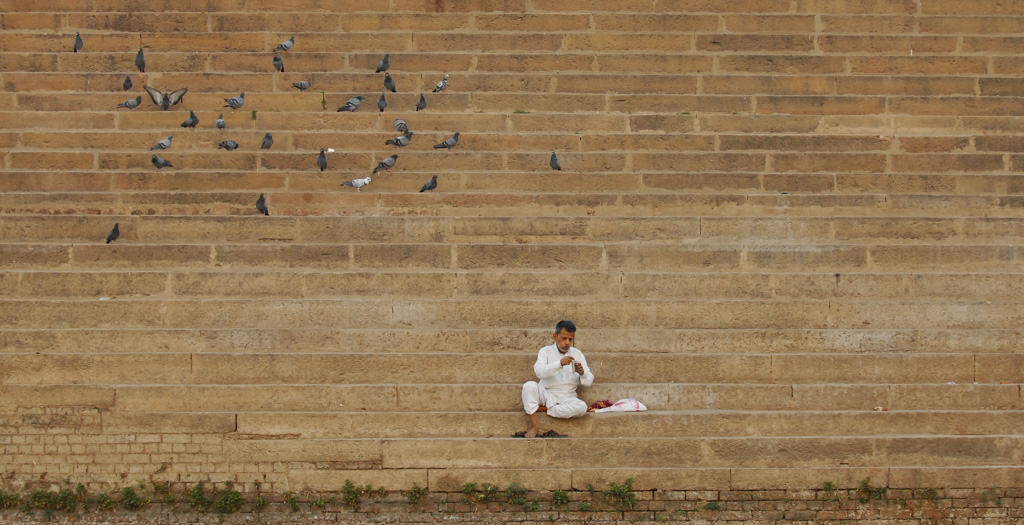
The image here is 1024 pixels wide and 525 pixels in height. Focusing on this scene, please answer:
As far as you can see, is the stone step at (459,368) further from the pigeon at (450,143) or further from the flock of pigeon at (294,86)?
the pigeon at (450,143)

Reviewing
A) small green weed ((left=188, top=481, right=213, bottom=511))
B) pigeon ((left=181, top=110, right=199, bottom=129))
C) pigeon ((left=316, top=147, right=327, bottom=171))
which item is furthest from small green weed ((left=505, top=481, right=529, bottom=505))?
pigeon ((left=181, top=110, right=199, bottom=129))

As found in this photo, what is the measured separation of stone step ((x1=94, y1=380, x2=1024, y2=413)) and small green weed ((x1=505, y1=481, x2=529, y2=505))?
0.60 meters

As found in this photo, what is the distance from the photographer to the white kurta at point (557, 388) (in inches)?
310

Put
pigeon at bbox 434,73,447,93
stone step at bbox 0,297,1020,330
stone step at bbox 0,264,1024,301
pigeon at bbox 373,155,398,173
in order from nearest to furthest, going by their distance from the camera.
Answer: stone step at bbox 0,297,1020,330 < stone step at bbox 0,264,1024,301 < pigeon at bbox 373,155,398,173 < pigeon at bbox 434,73,447,93

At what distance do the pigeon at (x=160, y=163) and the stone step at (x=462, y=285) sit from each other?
3.54 feet

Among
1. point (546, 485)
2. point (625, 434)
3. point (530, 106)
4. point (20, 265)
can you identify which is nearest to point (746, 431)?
point (625, 434)

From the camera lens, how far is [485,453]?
7.96 m

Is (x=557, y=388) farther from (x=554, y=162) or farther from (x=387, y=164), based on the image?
(x=387, y=164)

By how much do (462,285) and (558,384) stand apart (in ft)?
4.46

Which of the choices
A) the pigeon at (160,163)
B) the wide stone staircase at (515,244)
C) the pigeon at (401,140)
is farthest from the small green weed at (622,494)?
the pigeon at (160,163)

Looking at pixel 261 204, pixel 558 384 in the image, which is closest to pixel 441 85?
pixel 261 204

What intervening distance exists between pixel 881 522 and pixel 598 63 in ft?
15.3

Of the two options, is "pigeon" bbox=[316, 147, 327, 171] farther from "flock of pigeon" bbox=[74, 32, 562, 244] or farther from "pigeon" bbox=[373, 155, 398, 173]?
"pigeon" bbox=[373, 155, 398, 173]

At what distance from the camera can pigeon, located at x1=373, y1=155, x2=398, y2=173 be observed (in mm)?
9391
